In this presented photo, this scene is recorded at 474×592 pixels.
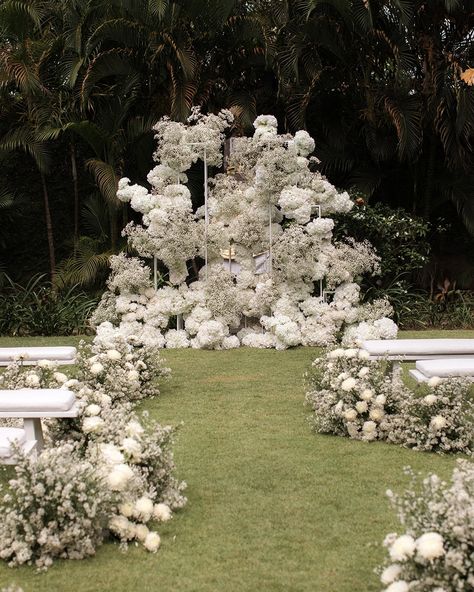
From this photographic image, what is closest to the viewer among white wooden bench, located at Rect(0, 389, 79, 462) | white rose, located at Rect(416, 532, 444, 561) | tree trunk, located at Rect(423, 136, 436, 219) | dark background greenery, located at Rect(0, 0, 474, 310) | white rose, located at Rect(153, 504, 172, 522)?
white rose, located at Rect(416, 532, 444, 561)

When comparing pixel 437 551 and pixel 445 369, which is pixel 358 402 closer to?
pixel 445 369

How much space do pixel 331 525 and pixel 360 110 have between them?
8.90 m

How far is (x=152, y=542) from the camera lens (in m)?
4.05

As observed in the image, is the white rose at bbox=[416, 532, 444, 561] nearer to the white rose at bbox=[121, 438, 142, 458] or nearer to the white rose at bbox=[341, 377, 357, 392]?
the white rose at bbox=[121, 438, 142, 458]

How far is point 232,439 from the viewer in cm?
605

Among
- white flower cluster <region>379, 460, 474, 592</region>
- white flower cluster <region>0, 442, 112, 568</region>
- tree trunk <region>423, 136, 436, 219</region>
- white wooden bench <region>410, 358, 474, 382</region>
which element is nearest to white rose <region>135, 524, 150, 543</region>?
white flower cluster <region>0, 442, 112, 568</region>

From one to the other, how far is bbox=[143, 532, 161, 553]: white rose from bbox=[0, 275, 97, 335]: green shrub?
7.56 meters

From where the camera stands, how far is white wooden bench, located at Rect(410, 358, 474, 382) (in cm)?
609

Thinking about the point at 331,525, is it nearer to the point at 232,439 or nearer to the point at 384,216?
the point at 232,439

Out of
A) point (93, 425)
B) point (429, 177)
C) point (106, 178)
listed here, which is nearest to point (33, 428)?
point (93, 425)

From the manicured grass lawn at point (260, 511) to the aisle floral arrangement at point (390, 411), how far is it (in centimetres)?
12

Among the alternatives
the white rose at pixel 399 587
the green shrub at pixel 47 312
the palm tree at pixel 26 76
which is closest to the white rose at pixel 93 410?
the white rose at pixel 399 587

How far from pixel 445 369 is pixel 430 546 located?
126 inches

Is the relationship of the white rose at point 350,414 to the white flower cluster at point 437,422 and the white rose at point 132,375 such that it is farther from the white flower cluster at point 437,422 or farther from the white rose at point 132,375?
the white rose at point 132,375
